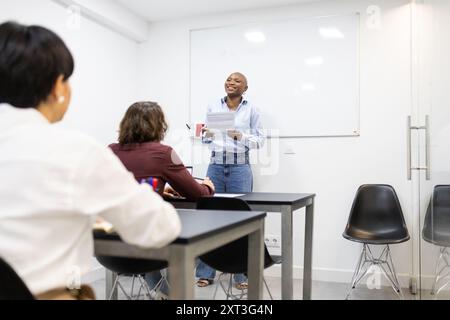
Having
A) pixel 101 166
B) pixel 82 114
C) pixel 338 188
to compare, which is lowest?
pixel 338 188

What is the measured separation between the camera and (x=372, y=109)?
371 cm

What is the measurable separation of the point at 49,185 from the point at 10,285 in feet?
0.71

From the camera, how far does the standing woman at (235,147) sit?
361cm

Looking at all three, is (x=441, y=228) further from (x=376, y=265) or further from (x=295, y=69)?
(x=295, y=69)

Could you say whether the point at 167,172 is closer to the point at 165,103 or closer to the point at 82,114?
the point at 82,114

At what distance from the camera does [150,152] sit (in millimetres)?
2088

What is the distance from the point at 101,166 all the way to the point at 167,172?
1.18 m

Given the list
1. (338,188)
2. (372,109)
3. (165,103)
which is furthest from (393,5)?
(165,103)

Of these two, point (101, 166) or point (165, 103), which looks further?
point (165, 103)

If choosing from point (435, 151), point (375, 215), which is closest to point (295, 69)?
point (375, 215)

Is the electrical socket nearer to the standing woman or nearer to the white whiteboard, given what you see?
the standing woman

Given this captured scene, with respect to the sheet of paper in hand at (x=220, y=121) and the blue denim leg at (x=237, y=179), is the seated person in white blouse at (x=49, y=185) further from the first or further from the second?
the blue denim leg at (x=237, y=179)

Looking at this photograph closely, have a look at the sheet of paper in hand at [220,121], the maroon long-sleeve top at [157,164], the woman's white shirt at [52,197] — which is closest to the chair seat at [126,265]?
the maroon long-sleeve top at [157,164]
